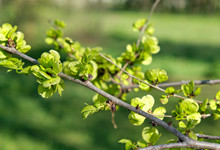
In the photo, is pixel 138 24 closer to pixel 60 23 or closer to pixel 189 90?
pixel 60 23

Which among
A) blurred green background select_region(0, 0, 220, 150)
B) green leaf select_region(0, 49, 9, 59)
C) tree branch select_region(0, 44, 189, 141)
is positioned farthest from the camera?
blurred green background select_region(0, 0, 220, 150)

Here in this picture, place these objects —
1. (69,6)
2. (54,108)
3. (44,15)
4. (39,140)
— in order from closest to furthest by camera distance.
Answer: (39,140) → (54,108) → (44,15) → (69,6)

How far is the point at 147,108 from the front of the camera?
2.27ft

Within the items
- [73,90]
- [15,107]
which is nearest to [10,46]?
[15,107]

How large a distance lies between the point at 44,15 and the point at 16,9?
936mm

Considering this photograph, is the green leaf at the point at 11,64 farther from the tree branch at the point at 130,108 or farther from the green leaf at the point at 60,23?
the green leaf at the point at 60,23

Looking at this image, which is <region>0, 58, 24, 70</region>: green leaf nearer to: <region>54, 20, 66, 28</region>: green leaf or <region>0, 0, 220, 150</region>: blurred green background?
<region>54, 20, 66, 28</region>: green leaf

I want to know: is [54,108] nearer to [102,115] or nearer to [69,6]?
[102,115]

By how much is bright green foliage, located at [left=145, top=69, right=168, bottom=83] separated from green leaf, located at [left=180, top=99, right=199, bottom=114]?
129 millimetres

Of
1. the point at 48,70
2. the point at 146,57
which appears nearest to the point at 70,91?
the point at 146,57

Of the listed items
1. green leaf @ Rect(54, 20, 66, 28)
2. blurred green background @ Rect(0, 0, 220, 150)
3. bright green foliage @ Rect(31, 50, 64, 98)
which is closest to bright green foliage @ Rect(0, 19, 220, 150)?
bright green foliage @ Rect(31, 50, 64, 98)

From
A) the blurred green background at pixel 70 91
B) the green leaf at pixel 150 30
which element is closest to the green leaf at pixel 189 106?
the green leaf at pixel 150 30

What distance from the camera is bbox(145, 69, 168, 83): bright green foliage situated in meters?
0.76

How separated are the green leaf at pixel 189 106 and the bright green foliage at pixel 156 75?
0.13 meters
